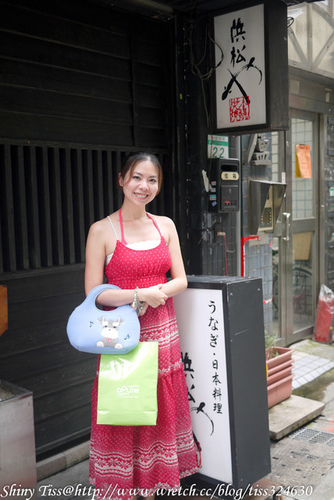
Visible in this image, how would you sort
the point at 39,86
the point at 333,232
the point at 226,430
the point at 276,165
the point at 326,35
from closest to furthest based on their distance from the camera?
the point at 226,430 → the point at 39,86 → the point at 276,165 → the point at 326,35 → the point at 333,232

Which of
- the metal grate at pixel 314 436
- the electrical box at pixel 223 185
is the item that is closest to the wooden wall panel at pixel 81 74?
the electrical box at pixel 223 185

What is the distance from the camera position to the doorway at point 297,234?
693 centimetres

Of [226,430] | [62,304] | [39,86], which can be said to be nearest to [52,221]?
[62,304]

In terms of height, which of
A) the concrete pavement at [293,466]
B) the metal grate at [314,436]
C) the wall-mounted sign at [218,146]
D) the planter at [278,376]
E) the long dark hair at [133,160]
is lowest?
the metal grate at [314,436]

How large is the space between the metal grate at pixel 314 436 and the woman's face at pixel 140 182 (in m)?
2.77

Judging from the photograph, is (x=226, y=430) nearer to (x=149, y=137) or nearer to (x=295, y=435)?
(x=295, y=435)

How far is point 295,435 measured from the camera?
185 inches

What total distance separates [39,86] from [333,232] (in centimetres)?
542

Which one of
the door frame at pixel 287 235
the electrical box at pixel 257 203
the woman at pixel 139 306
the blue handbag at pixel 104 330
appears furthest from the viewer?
the door frame at pixel 287 235

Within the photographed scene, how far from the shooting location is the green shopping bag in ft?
9.62

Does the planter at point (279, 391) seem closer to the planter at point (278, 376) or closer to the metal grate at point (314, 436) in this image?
the planter at point (278, 376)

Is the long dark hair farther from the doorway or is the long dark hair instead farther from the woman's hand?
the doorway

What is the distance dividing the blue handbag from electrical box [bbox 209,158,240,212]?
7.27ft

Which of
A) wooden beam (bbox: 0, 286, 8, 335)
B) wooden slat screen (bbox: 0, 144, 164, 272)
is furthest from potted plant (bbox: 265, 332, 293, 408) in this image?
wooden beam (bbox: 0, 286, 8, 335)
